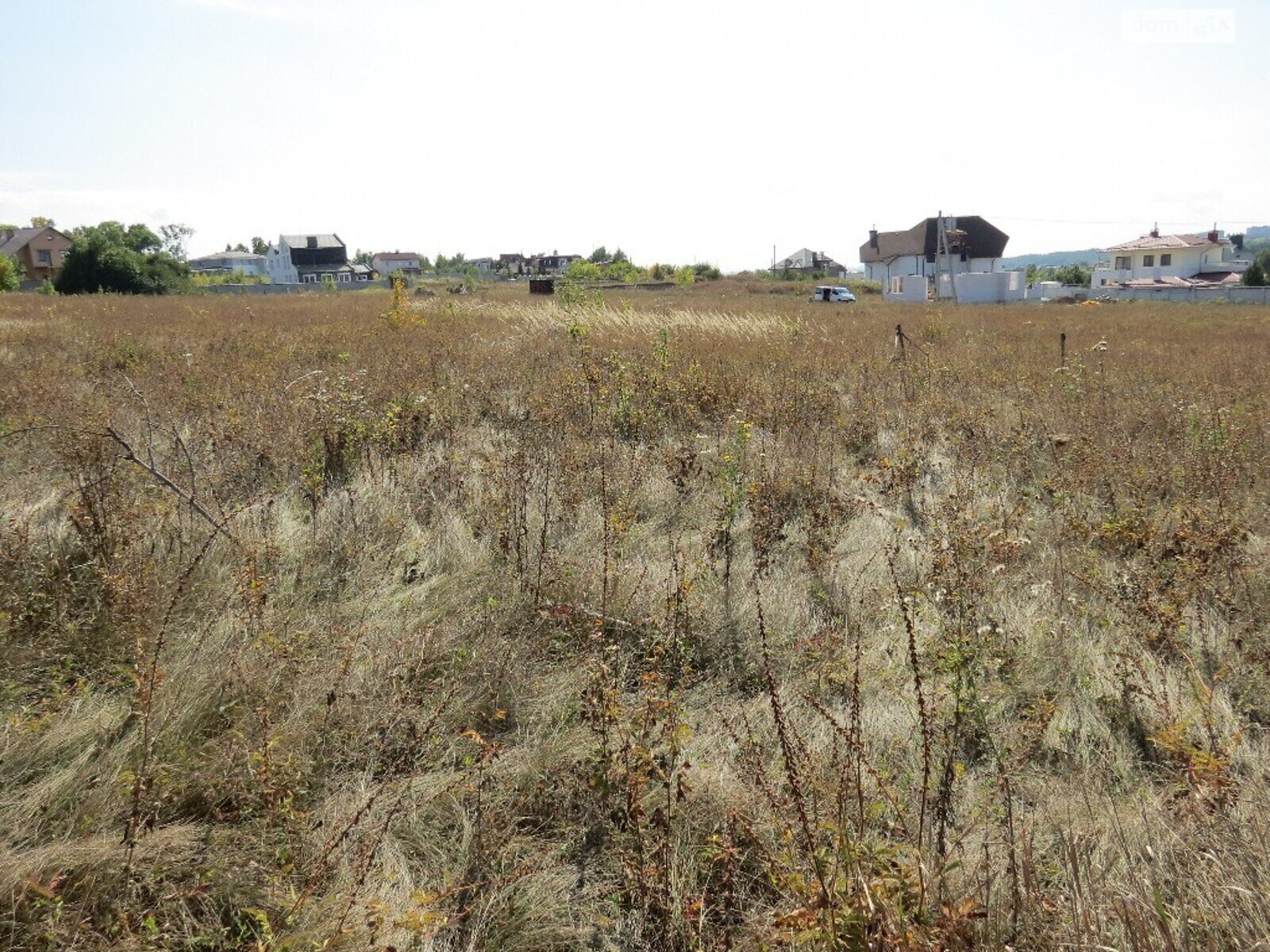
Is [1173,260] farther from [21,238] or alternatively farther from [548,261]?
[21,238]

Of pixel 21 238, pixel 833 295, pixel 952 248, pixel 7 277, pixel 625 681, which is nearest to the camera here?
pixel 625 681

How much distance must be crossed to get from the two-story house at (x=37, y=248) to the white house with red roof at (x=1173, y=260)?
3337 inches

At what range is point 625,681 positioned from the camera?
3.39 m

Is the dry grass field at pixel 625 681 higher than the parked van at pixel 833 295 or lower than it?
lower

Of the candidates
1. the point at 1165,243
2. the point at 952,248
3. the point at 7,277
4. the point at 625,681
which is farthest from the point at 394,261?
the point at 625,681

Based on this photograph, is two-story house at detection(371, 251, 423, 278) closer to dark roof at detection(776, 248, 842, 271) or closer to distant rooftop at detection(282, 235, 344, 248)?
distant rooftop at detection(282, 235, 344, 248)

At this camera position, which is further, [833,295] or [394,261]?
[394,261]

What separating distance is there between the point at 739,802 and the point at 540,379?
687cm

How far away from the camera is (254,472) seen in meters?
5.26

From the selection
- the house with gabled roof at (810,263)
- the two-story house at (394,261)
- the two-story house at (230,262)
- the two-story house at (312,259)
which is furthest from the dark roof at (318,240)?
the house with gabled roof at (810,263)

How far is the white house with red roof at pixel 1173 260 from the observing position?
216ft

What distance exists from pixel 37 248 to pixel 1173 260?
95.5m

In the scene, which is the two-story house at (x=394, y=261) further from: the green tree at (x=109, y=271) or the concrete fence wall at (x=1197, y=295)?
the concrete fence wall at (x=1197, y=295)

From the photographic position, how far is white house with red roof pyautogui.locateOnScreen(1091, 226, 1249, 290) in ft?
216
